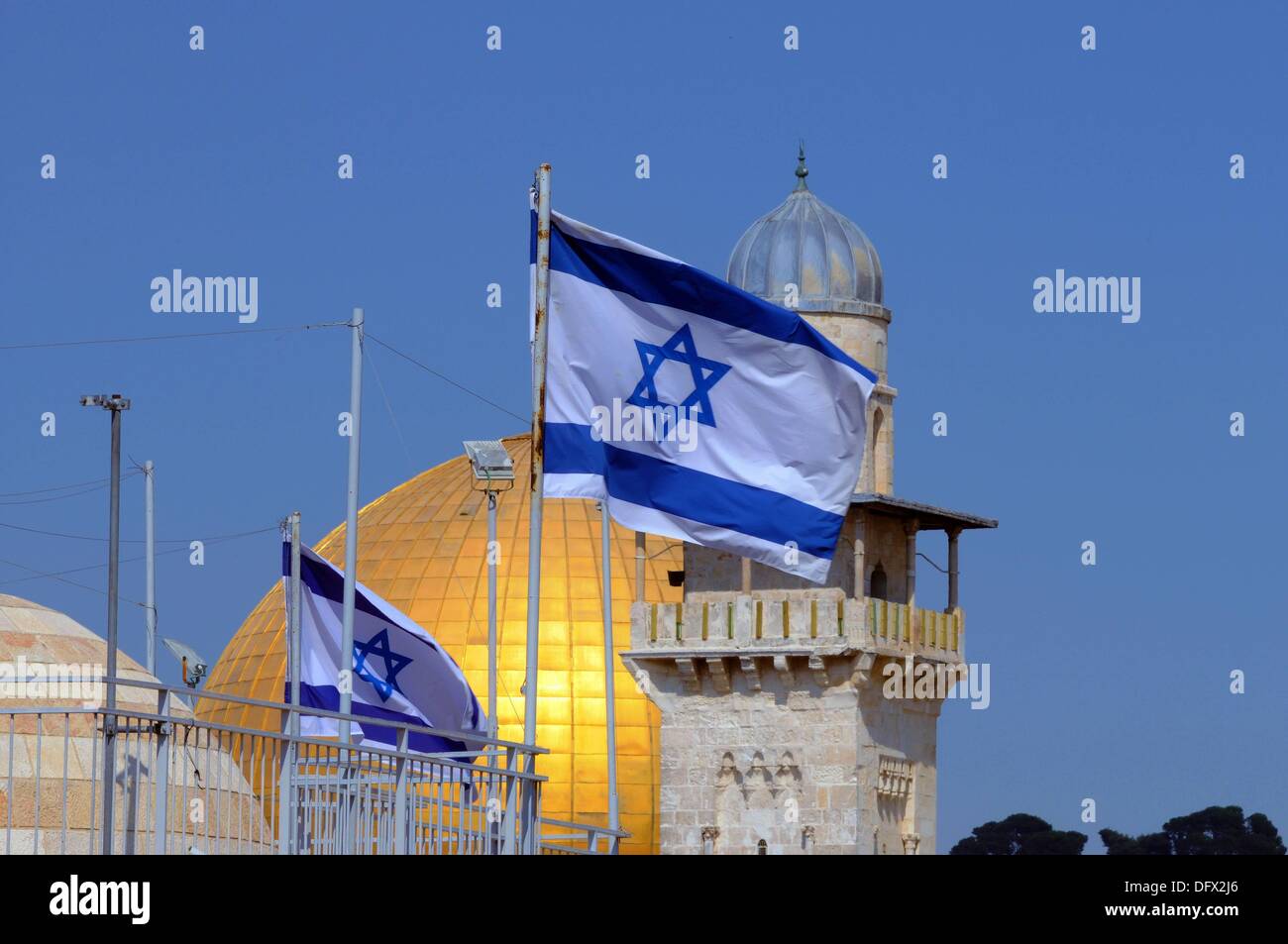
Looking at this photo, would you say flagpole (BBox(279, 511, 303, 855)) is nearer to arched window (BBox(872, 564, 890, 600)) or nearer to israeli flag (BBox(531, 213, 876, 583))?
israeli flag (BBox(531, 213, 876, 583))

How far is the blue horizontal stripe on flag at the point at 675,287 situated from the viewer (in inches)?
805

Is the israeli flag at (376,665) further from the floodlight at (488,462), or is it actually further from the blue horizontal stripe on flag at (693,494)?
the blue horizontal stripe on flag at (693,494)

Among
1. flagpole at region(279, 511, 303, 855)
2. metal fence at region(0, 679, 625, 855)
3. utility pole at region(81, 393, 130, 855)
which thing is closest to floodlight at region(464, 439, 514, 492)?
flagpole at region(279, 511, 303, 855)

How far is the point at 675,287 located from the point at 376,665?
15.4 metres

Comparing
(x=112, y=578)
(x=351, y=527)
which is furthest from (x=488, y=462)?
(x=112, y=578)

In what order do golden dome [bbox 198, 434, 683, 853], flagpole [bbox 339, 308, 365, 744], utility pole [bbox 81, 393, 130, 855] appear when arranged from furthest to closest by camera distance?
1. golden dome [bbox 198, 434, 683, 853]
2. flagpole [bbox 339, 308, 365, 744]
3. utility pole [bbox 81, 393, 130, 855]

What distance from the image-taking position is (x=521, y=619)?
57.3 meters

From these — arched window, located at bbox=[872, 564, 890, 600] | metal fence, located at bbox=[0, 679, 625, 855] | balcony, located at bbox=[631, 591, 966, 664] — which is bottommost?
metal fence, located at bbox=[0, 679, 625, 855]

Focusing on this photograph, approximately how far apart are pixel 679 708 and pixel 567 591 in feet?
50.7

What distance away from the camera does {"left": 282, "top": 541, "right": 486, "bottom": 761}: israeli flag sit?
34.7 m

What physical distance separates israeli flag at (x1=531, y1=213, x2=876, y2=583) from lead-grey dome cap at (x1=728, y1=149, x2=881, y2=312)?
21948mm

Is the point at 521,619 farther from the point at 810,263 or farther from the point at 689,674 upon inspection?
the point at 810,263
